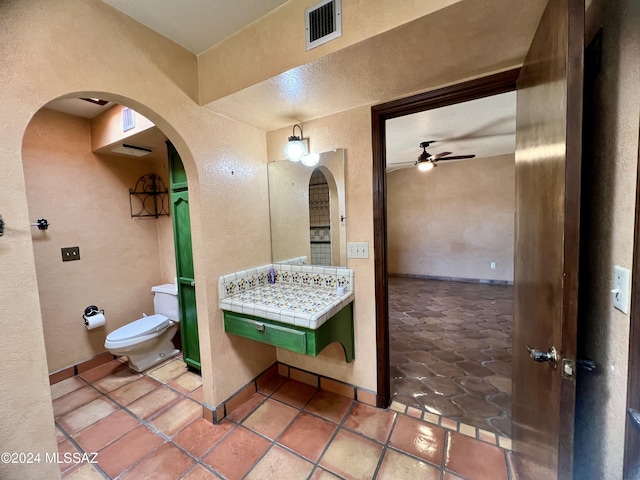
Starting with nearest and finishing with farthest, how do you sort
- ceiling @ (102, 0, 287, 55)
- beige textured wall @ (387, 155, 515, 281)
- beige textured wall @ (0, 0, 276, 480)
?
1. beige textured wall @ (0, 0, 276, 480)
2. ceiling @ (102, 0, 287, 55)
3. beige textured wall @ (387, 155, 515, 281)

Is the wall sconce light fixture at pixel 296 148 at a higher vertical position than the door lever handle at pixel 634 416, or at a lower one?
higher

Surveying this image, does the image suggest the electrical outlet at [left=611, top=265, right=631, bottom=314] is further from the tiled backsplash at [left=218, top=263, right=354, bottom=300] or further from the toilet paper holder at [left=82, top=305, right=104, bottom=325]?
the toilet paper holder at [left=82, top=305, right=104, bottom=325]

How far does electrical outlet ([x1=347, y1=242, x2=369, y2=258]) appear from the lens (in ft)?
5.69

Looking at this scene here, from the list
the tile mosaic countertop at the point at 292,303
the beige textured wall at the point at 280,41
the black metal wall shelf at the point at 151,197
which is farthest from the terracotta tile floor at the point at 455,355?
the black metal wall shelf at the point at 151,197

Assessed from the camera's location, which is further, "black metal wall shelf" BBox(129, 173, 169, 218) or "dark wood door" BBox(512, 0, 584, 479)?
"black metal wall shelf" BBox(129, 173, 169, 218)

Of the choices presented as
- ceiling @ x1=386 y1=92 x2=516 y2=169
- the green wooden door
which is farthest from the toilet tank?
ceiling @ x1=386 y1=92 x2=516 y2=169

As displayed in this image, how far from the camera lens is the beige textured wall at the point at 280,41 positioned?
99cm

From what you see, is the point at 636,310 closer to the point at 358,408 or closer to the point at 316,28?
the point at 316,28

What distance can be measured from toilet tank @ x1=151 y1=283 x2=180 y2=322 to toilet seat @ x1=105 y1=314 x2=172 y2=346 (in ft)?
0.24

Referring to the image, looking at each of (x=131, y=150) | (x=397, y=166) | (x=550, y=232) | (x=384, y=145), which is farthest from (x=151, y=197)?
(x=397, y=166)

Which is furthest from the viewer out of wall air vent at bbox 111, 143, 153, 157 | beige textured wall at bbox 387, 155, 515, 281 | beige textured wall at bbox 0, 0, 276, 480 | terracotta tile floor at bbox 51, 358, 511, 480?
beige textured wall at bbox 387, 155, 515, 281

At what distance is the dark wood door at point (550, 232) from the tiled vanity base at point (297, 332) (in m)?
0.96

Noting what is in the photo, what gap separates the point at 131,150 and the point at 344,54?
2258mm

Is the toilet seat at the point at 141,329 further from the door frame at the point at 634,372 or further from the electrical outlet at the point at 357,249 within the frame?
the door frame at the point at 634,372
